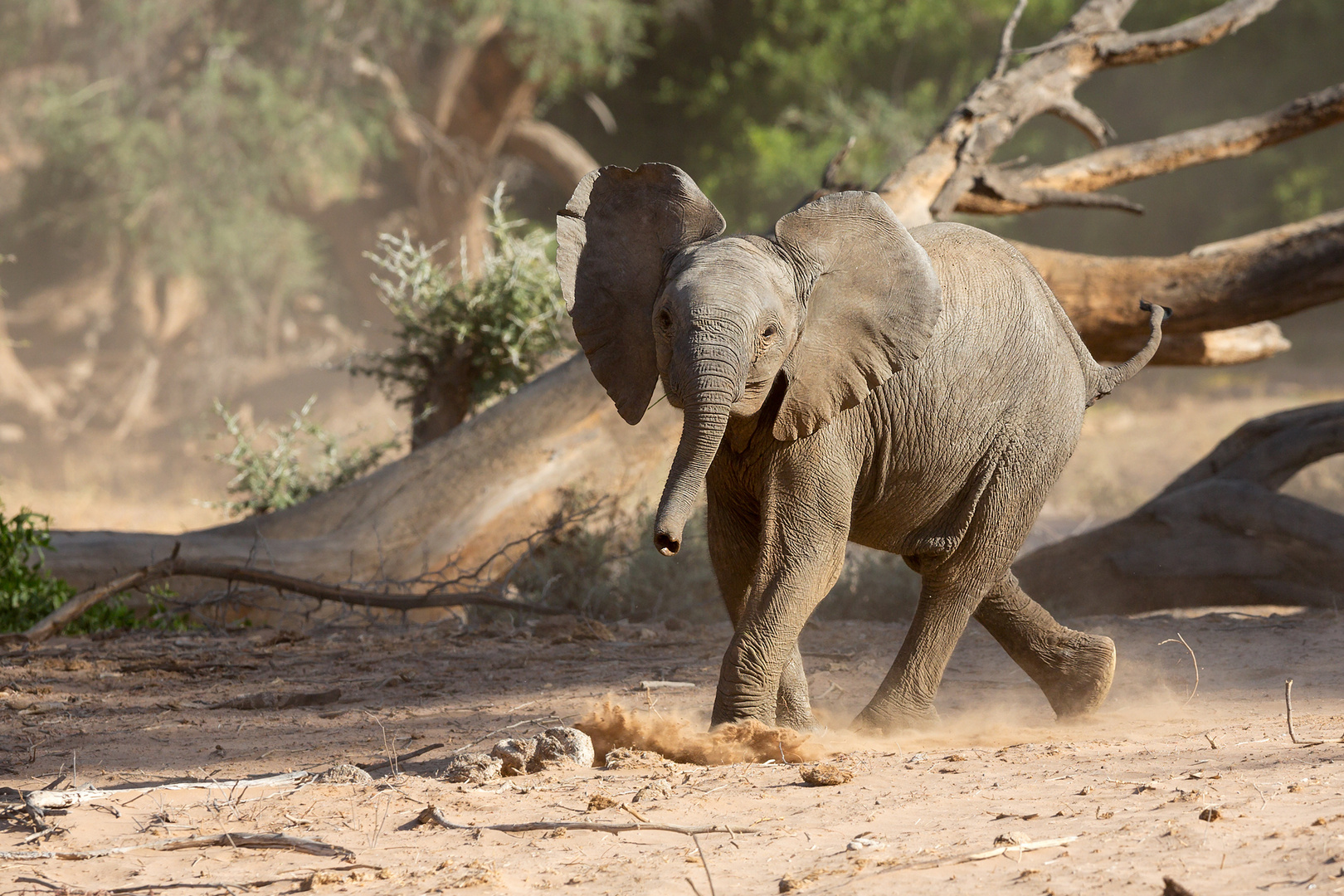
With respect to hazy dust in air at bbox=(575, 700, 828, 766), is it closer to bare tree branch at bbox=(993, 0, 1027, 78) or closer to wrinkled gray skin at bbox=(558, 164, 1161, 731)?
wrinkled gray skin at bbox=(558, 164, 1161, 731)

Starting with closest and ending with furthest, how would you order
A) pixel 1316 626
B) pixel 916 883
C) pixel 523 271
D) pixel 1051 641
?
pixel 916 883, pixel 1051 641, pixel 1316 626, pixel 523 271

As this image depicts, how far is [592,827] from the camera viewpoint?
3.12 meters

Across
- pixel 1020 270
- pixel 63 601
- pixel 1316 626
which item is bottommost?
pixel 63 601

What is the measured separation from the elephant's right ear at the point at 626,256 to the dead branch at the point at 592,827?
4.21 ft

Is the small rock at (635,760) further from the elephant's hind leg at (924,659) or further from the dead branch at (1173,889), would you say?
the dead branch at (1173,889)

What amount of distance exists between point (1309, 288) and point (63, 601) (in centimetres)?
789

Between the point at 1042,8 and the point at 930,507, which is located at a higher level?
the point at 1042,8

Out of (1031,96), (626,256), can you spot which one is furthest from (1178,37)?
(626,256)

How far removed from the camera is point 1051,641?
4848mm

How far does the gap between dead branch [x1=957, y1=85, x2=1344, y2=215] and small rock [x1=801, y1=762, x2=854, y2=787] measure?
5.81 metres

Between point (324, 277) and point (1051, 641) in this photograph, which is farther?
point (324, 277)

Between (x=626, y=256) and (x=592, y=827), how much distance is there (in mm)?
1778

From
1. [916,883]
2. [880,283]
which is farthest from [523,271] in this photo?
[916,883]

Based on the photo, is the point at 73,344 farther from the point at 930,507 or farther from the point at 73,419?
the point at 930,507
